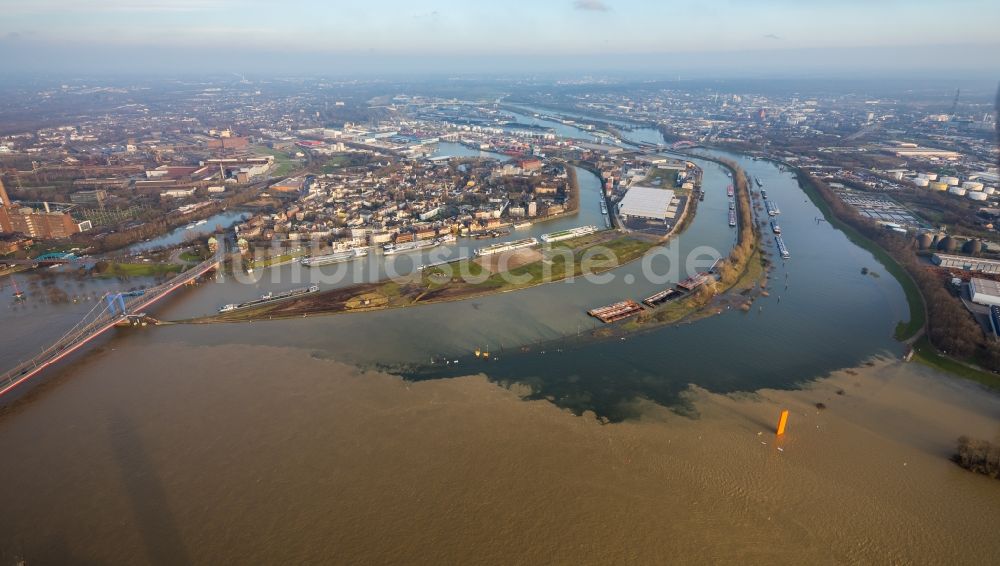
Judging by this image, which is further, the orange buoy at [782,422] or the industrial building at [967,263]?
the industrial building at [967,263]

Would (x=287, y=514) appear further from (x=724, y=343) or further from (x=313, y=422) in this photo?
(x=724, y=343)

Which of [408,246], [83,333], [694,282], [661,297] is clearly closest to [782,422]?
[661,297]

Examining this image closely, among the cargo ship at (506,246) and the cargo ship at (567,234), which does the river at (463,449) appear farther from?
the cargo ship at (567,234)

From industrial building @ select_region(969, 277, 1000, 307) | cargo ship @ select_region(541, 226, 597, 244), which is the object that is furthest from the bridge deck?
industrial building @ select_region(969, 277, 1000, 307)

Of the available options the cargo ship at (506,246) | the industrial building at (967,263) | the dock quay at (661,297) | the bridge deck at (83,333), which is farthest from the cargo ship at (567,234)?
the bridge deck at (83,333)

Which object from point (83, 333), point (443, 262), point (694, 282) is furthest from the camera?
point (443, 262)

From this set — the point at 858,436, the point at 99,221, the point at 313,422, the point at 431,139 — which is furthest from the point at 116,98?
the point at 858,436

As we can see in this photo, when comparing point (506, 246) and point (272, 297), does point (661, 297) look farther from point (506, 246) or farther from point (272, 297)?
point (272, 297)

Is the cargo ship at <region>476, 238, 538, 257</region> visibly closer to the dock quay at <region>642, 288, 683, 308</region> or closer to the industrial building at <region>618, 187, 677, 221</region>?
the industrial building at <region>618, 187, 677, 221</region>
